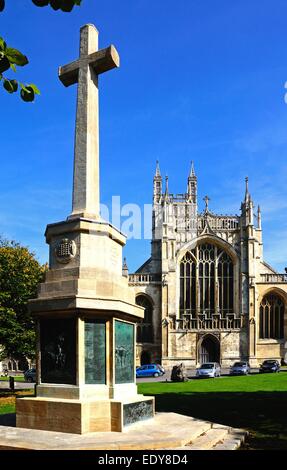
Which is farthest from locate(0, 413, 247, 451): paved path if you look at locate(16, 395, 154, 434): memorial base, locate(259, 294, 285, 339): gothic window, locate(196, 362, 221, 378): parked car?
locate(259, 294, 285, 339): gothic window

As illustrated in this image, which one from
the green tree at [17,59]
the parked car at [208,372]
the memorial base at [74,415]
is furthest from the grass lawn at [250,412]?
the parked car at [208,372]

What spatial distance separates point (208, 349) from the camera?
53.3m

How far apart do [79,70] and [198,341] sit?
4398 cm

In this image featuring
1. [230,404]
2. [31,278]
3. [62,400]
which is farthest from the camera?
[31,278]

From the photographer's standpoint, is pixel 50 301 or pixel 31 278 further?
pixel 31 278

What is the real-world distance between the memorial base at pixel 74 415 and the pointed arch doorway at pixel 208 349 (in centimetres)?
4371

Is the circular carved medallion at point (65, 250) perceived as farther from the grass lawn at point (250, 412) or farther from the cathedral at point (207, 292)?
the cathedral at point (207, 292)

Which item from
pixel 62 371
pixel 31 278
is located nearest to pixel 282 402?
pixel 62 371

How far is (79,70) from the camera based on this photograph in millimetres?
11602

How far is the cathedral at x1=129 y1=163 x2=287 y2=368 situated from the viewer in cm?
5266

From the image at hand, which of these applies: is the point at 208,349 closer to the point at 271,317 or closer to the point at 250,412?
the point at 271,317

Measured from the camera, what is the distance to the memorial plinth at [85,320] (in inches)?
384

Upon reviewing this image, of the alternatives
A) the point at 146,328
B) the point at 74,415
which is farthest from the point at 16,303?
the point at 146,328
